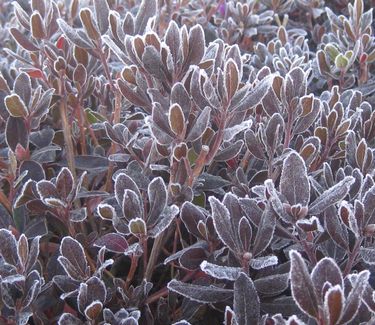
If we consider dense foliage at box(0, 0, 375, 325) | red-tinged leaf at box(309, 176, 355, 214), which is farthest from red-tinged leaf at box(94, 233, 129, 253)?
red-tinged leaf at box(309, 176, 355, 214)

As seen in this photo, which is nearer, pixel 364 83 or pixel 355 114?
pixel 355 114

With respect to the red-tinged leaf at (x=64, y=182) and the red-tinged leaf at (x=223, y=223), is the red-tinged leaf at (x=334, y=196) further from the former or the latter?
the red-tinged leaf at (x=64, y=182)

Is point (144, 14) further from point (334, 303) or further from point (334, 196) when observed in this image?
point (334, 303)

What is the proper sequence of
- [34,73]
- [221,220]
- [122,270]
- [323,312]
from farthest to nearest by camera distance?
[34,73]
[122,270]
[221,220]
[323,312]

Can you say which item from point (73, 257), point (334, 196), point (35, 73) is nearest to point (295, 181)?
point (334, 196)

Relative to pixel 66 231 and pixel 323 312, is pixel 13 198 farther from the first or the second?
pixel 323 312

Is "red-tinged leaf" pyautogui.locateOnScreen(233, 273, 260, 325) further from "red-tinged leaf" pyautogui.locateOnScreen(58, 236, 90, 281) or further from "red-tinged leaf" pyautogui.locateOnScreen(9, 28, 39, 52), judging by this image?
"red-tinged leaf" pyautogui.locateOnScreen(9, 28, 39, 52)

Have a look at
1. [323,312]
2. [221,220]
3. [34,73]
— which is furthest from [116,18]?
[323,312]
